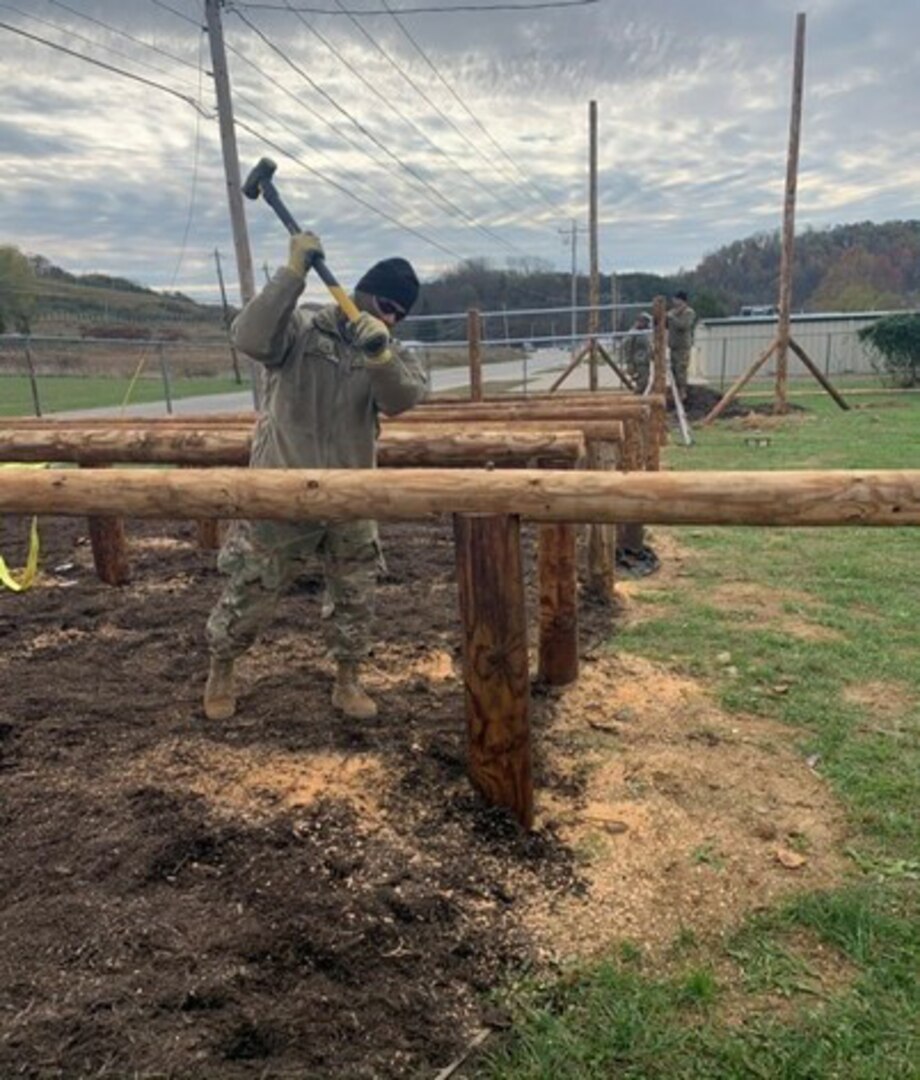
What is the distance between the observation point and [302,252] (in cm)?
286

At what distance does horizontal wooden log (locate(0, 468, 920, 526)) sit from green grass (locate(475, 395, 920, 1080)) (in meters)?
1.08

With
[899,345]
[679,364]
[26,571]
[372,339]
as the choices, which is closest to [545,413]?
[372,339]

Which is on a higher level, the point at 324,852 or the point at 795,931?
the point at 324,852

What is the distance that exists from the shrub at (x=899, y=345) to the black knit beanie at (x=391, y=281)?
2349 cm

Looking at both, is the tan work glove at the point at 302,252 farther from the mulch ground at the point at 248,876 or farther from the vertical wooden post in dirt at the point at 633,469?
the vertical wooden post in dirt at the point at 633,469

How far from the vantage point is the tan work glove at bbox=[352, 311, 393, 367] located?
9.14ft

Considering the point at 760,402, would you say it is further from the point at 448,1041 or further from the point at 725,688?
the point at 448,1041

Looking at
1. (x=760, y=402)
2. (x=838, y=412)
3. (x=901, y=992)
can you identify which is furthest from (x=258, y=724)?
(x=760, y=402)

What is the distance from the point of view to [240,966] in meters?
1.97


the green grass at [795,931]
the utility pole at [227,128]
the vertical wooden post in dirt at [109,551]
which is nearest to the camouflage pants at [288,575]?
the green grass at [795,931]

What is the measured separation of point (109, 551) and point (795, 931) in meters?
4.47

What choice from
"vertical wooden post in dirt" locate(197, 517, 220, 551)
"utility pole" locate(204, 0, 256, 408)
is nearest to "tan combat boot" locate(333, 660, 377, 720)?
"vertical wooden post in dirt" locate(197, 517, 220, 551)

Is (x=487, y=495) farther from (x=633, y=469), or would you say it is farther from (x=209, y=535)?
(x=209, y=535)

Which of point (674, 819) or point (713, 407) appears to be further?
point (713, 407)
